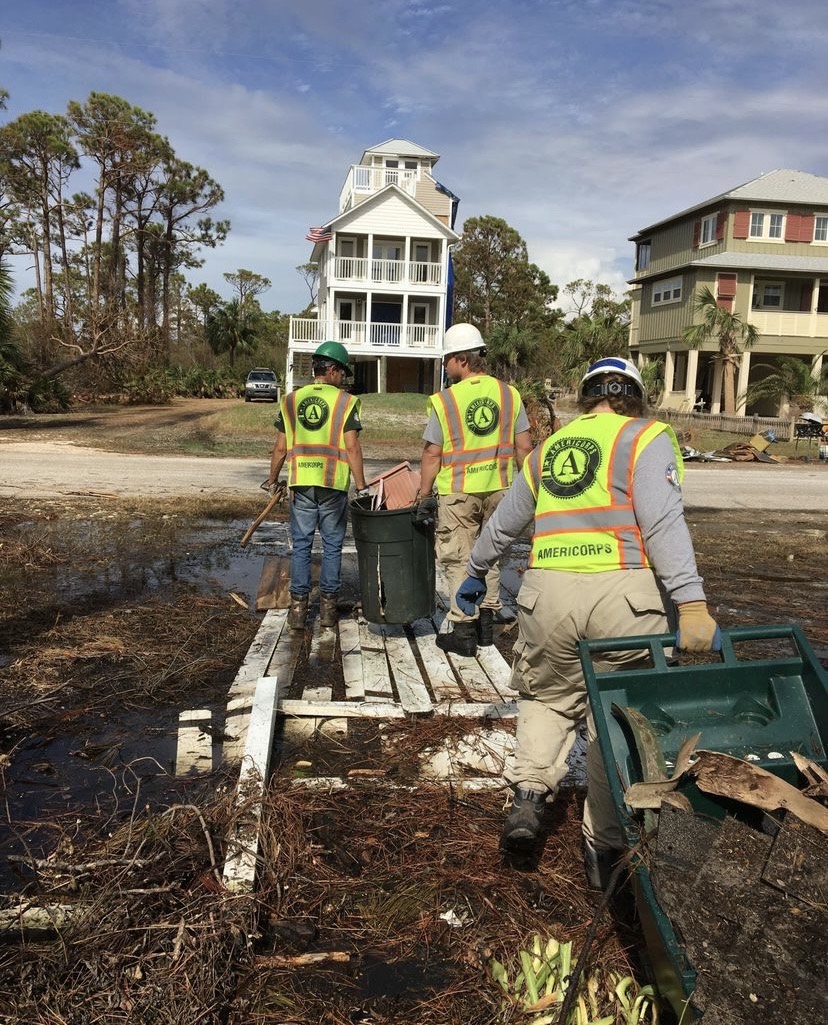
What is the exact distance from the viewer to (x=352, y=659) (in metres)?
5.36

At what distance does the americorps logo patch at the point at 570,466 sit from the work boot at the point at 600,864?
1.25 metres

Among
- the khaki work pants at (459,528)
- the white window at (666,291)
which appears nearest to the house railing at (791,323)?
the white window at (666,291)

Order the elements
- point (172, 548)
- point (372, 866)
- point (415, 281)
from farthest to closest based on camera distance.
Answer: point (415, 281) → point (172, 548) → point (372, 866)

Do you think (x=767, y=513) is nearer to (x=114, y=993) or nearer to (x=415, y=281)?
(x=114, y=993)

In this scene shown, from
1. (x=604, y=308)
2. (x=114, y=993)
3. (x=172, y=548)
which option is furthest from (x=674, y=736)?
(x=604, y=308)

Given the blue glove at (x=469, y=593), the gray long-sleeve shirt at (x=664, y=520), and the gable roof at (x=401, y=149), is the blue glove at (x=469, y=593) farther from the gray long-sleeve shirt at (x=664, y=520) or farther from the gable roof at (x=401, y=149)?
the gable roof at (x=401, y=149)

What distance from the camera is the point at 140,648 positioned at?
544cm

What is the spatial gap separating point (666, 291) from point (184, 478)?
95.1 feet

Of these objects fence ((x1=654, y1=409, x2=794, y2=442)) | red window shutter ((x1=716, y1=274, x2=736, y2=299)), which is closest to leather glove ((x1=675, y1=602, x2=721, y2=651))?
fence ((x1=654, y1=409, x2=794, y2=442))

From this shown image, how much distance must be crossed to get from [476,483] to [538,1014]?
3.42 meters

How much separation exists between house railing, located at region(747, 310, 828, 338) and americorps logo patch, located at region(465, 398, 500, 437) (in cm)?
3249

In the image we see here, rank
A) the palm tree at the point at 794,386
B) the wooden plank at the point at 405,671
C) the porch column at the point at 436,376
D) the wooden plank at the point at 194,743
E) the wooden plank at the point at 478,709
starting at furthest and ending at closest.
Result: the porch column at the point at 436,376 < the palm tree at the point at 794,386 < the wooden plank at the point at 405,671 < the wooden plank at the point at 478,709 < the wooden plank at the point at 194,743

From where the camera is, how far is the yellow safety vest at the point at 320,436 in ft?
19.2

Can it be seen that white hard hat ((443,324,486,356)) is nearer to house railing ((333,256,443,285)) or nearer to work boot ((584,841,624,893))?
work boot ((584,841,624,893))
